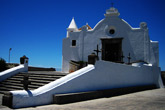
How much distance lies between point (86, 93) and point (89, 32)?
1051 centimetres

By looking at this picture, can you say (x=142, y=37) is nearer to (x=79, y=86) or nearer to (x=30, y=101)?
(x=79, y=86)

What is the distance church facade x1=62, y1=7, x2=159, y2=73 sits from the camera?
16.8 m

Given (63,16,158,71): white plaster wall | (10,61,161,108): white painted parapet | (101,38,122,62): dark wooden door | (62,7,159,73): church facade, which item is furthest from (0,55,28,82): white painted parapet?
(101,38,122,62): dark wooden door

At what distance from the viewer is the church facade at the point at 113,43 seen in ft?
55.0

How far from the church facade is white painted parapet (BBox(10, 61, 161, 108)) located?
1.75 m

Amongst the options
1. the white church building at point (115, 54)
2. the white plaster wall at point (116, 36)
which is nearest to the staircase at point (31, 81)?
the white church building at point (115, 54)

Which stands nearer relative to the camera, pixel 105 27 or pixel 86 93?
pixel 86 93

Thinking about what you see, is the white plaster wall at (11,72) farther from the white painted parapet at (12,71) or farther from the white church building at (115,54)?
the white church building at (115,54)

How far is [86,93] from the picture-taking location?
9.16 m

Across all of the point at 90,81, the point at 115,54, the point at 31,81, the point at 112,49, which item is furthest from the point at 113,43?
the point at 31,81

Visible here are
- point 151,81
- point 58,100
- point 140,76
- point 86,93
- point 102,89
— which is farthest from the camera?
point 151,81

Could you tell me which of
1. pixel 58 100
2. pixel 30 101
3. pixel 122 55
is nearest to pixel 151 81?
pixel 122 55

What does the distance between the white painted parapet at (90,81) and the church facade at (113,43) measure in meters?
1.75

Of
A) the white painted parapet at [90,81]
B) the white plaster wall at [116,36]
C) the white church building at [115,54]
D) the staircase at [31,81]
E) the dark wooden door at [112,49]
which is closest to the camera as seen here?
the white painted parapet at [90,81]
